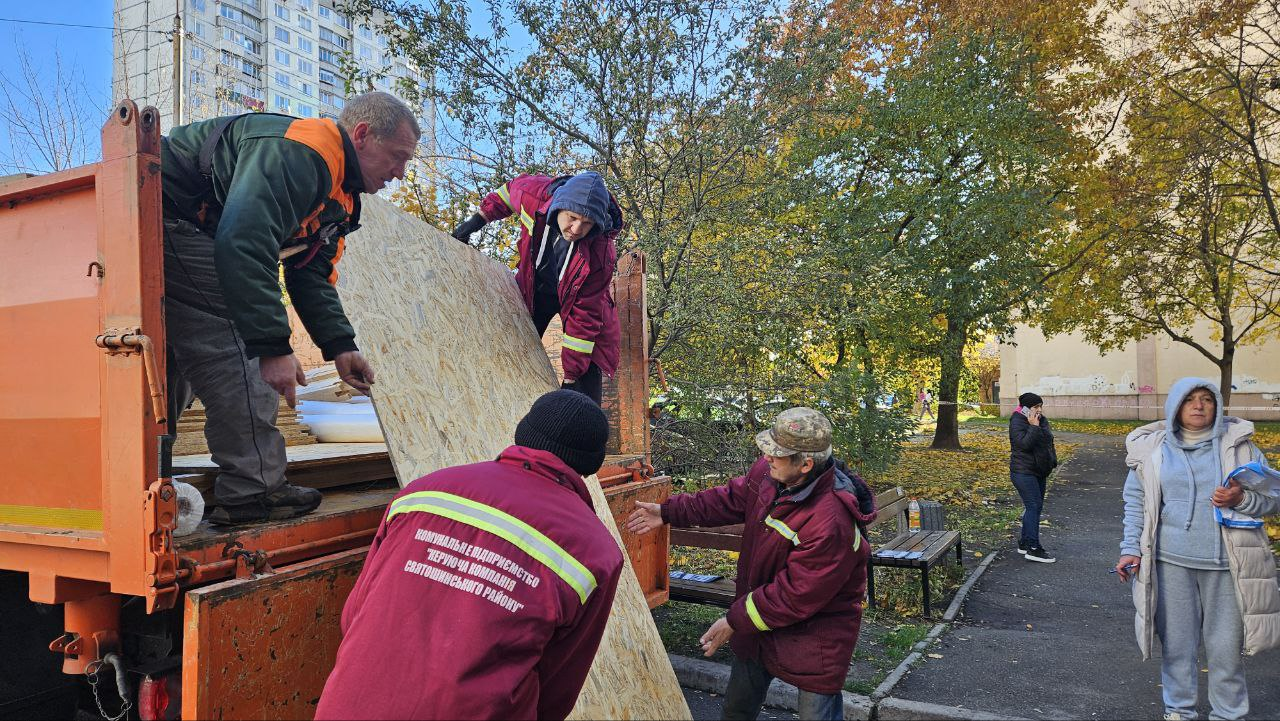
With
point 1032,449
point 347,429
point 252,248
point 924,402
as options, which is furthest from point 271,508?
point 924,402

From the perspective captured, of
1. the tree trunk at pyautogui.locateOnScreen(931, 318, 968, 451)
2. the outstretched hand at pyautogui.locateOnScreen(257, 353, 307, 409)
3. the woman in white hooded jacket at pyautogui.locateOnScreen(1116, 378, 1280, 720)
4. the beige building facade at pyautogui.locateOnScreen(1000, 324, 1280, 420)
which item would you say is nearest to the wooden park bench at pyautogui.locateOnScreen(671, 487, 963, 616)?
the woman in white hooded jacket at pyautogui.locateOnScreen(1116, 378, 1280, 720)

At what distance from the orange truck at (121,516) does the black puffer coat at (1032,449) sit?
25.3 feet

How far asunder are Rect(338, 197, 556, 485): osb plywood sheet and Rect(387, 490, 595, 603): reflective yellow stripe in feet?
3.09

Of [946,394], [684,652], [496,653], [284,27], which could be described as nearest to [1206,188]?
[946,394]

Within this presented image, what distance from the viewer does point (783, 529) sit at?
3139 millimetres

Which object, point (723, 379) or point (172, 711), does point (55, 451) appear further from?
point (723, 379)

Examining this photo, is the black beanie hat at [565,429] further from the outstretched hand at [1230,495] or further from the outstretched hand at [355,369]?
the outstretched hand at [1230,495]

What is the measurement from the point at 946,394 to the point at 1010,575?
9.75 meters

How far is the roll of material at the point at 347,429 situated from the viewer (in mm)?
3967

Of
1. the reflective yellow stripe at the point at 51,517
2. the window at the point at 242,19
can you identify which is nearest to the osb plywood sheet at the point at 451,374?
the reflective yellow stripe at the point at 51,517

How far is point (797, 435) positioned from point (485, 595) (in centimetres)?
181

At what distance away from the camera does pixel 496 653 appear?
1.57 m

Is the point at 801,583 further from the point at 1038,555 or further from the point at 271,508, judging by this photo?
the point at 1038,555

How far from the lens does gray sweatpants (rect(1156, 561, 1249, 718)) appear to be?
3662 millimetres
